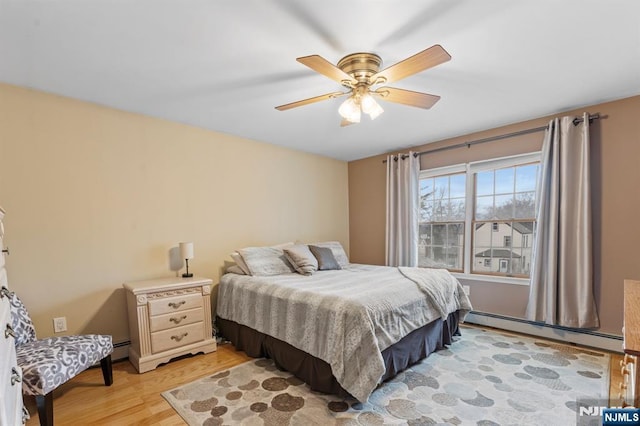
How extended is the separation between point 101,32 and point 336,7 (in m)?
1.37

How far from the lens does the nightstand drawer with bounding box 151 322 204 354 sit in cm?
262

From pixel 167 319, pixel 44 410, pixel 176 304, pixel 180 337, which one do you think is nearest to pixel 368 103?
pixel 176 304

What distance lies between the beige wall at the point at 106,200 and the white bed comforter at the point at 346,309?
0.84m

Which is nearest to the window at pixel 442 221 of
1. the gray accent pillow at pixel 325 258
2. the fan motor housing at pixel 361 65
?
the gray accent pillow at pixel 325 258

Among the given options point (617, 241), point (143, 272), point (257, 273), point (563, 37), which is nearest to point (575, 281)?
point (617, 241)

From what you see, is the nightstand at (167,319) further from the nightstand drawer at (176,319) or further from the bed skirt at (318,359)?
the bed skirt at (318,359)

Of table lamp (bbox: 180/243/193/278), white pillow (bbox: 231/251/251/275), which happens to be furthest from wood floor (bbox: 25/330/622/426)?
table lamp (bbox: 180/243/193/278)

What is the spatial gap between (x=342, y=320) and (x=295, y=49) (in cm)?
185

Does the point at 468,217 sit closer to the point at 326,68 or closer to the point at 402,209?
the point at 402,209

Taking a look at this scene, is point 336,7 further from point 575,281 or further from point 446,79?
point 575,281

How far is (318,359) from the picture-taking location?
219 centimetres

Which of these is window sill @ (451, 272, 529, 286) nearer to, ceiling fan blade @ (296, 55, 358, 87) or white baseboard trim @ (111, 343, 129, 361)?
ceiling fan blade @ (296, 55, 358, 87)

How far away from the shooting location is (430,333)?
271 cm

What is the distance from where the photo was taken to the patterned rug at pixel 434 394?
190 cm
